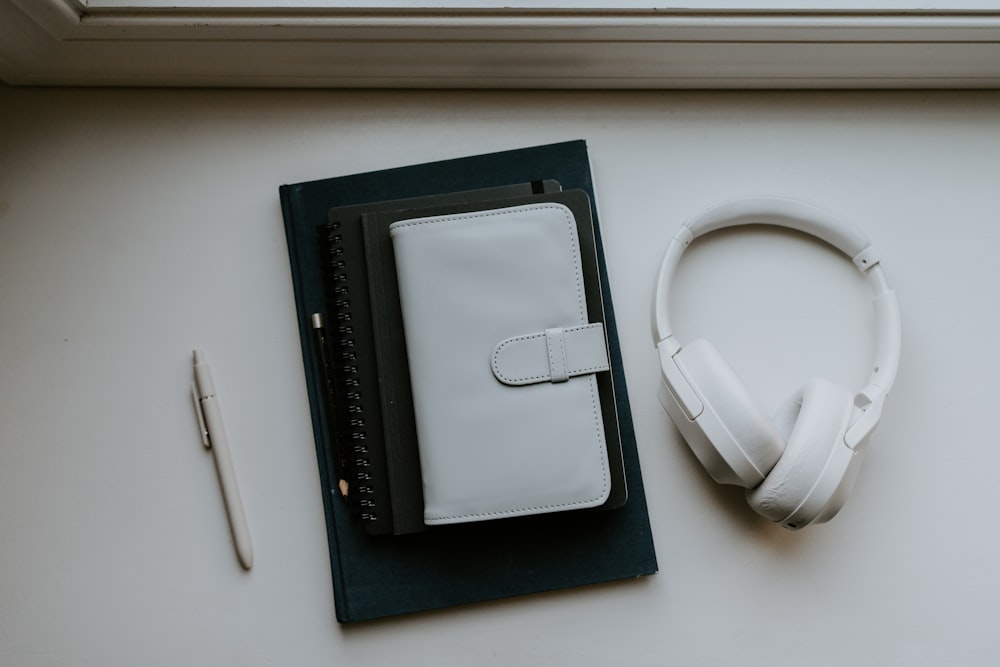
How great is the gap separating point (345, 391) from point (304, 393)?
41 millimetres

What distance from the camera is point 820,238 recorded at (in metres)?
0.80

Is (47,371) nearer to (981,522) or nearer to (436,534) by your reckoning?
(436,534)

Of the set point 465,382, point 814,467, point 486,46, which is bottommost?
point 814,467

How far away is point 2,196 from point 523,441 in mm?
516

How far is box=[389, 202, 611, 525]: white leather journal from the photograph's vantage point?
702 millimetres

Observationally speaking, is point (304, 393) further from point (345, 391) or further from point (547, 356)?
point (547, 356)

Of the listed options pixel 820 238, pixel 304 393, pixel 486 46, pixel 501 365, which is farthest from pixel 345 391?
pixel 820 238

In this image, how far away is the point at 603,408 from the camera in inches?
28.9

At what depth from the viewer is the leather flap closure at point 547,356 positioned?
0.70 m

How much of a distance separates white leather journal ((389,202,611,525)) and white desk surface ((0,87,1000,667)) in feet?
0.29

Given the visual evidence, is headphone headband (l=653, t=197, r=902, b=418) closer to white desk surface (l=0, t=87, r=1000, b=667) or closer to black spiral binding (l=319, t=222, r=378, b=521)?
white desk surface (l=0, t=87, r=1000, b=667)

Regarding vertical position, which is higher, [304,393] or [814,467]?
[304,393]

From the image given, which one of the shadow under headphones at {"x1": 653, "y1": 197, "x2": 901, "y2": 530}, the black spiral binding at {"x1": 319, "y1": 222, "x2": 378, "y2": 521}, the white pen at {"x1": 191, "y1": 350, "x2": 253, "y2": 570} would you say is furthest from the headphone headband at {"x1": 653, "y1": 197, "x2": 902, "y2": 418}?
the white pen at {"x1": 191, "y1": 350, "x2": 253, "y2": 570}

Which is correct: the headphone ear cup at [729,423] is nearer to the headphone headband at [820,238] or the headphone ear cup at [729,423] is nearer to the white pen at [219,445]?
the headphone headband at [820,238]
